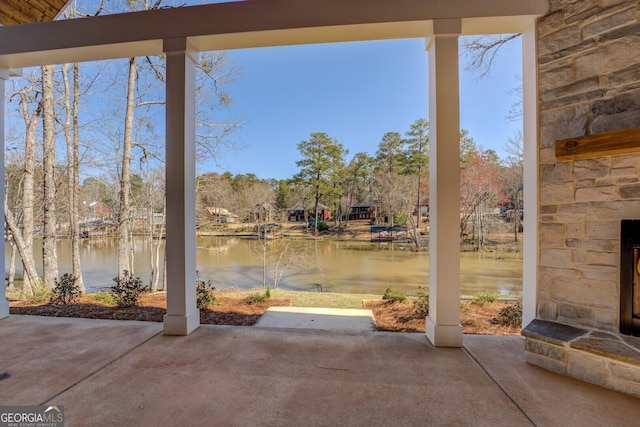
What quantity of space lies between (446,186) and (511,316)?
194 cm

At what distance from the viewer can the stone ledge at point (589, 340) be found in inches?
65.2

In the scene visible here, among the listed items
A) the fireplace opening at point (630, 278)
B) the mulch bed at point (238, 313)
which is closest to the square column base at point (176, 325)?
the mulch bed at point (238, 313)

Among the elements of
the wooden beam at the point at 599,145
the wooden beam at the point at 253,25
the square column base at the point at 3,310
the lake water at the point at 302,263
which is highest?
the wooden beam at the point at 253,25

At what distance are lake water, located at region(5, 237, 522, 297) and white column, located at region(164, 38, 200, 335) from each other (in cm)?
418

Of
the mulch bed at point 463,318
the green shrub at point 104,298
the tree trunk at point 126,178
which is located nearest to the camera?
the mulch bed at point 463,318

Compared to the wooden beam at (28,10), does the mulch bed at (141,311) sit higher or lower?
lower

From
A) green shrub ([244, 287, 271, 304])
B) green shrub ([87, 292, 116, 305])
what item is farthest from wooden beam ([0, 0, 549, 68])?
green shrub ([244, 287, 271, 304])

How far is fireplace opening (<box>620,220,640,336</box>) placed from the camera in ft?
5.70

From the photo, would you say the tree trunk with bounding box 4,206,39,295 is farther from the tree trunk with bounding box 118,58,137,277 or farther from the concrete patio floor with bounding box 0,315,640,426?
the concrete patio floor with bounding box 0,315,640,426

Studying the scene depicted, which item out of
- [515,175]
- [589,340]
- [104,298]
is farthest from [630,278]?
[104,298]

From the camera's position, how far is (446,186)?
7.32ft

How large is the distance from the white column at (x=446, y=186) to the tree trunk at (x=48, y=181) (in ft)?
22.5

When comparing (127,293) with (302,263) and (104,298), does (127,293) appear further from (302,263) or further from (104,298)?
(302,263)

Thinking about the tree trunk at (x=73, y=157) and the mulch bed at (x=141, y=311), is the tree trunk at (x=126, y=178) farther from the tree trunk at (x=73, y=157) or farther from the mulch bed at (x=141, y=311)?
the mulch bed at (x=141, y=311)
